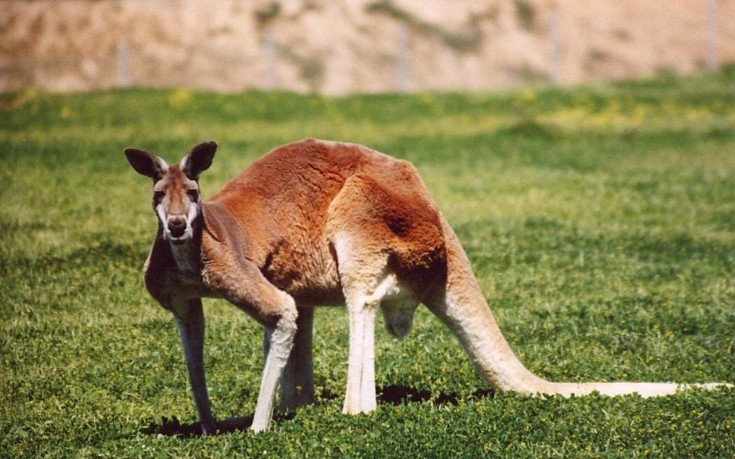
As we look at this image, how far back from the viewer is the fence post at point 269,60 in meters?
31.5

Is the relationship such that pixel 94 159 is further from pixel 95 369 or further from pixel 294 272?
pixel 294 272

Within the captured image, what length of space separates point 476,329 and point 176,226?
2061mm

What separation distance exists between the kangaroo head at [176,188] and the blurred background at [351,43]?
82.9 feet

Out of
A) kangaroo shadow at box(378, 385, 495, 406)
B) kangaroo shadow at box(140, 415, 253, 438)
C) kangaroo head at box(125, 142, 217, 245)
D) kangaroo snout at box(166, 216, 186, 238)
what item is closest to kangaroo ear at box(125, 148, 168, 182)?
kangaroo head at box(125, 142, 217, 245)

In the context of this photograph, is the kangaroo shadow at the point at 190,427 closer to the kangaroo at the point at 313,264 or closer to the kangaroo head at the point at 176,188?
the kangaroo at the point at 313,264

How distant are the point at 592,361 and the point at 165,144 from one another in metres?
11.6

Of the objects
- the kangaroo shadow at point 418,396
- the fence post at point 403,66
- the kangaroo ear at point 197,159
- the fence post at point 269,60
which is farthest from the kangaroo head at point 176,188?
the fence post at point 403,66

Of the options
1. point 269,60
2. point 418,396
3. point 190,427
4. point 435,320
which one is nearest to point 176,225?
point 190,427

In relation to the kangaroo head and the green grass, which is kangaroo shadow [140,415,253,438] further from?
the kangaroo head

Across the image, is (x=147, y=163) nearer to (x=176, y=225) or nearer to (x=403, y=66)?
(x=176, y=225)

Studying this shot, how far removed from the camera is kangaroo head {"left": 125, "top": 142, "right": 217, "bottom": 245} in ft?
20.2

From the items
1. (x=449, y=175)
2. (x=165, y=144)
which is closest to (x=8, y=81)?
(x=165, y=144)

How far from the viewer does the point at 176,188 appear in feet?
20.5

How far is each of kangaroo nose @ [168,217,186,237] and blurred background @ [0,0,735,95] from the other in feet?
83.9
